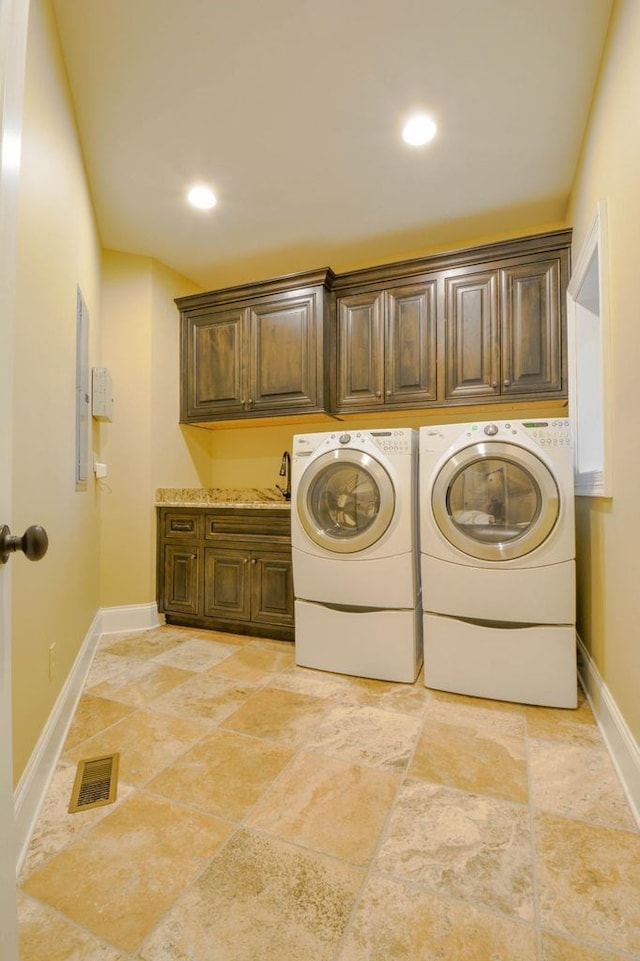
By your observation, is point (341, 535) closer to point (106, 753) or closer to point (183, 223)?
point (106, 753)

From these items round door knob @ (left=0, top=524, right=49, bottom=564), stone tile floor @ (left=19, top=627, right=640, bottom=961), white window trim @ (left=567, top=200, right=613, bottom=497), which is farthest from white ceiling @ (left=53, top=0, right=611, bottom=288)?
stone tile floor @ (left=19, top=627, right=640, bottom=961)

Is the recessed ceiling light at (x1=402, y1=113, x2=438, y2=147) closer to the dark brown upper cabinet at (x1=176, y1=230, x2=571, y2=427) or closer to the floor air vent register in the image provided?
the dark brown upper cabinet at (x1=176, y1=230, x2=571, y2=427)

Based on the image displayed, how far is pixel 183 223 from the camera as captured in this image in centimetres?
284

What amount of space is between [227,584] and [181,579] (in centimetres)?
37

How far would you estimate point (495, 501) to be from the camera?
2.14 m

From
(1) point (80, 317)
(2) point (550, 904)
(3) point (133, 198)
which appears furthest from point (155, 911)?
(3) point (133, 198)

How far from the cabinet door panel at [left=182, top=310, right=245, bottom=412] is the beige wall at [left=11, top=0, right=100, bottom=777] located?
43.8 inches

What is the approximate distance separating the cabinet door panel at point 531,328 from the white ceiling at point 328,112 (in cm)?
46

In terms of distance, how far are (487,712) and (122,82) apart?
3101 millimetres

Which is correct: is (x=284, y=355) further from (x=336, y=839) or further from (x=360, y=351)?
(x=336, y=839)

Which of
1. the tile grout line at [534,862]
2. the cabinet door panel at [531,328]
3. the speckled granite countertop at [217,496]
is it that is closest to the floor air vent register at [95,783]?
the tile grout line at [534,862]

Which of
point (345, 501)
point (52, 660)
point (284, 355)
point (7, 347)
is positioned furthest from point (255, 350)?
point (7, 347)

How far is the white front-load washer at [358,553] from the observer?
2266mm

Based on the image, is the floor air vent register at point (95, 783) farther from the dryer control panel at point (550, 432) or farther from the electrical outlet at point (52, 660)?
the dryer control panel at point (550, 432)
